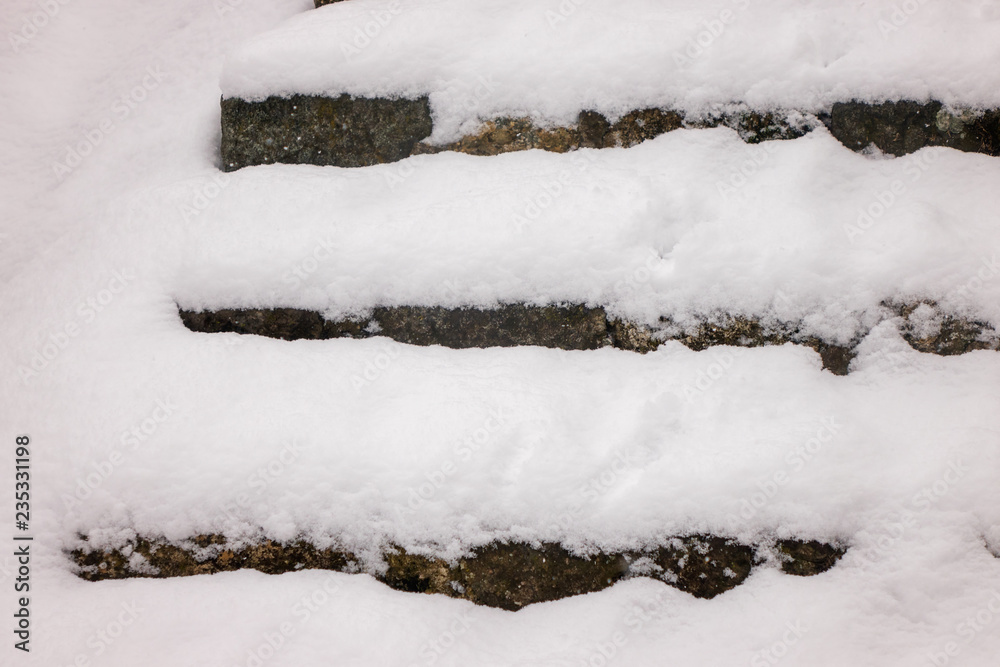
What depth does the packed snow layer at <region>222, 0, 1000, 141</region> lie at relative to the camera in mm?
3363

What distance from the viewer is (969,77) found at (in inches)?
130

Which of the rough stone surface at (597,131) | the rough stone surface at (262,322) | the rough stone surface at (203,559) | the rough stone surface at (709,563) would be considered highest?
the rough stone surface at (597,131)

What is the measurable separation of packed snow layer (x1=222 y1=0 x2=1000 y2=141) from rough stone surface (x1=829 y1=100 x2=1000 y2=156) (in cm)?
8

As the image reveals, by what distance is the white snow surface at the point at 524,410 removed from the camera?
263 cm

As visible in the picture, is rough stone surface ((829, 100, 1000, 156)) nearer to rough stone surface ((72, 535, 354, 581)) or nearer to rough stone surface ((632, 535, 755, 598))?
rough stone surface ((632, 535, 755, 598))

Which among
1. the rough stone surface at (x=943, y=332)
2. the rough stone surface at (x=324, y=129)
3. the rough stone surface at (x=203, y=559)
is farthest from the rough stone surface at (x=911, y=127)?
the rough stone surface at (x=203, y=559)

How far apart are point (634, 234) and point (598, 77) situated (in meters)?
1.17

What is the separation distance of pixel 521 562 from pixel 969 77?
402cm

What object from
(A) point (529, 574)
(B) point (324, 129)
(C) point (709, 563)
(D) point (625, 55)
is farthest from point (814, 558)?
(B) point (324, 129)

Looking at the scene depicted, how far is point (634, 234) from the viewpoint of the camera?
3213mm

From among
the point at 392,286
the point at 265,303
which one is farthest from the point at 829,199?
the point at 265,303

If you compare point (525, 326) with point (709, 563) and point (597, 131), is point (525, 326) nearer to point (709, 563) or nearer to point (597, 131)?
point (597, 131)

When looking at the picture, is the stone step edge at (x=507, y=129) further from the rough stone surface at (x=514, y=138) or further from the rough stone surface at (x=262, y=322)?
the rough stone surface at (x=262, y=322)

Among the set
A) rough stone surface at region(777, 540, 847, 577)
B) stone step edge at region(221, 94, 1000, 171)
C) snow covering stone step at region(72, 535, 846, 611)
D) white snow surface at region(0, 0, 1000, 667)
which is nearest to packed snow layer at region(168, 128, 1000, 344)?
white snow surface at region(0, 0, 1000, 667)
